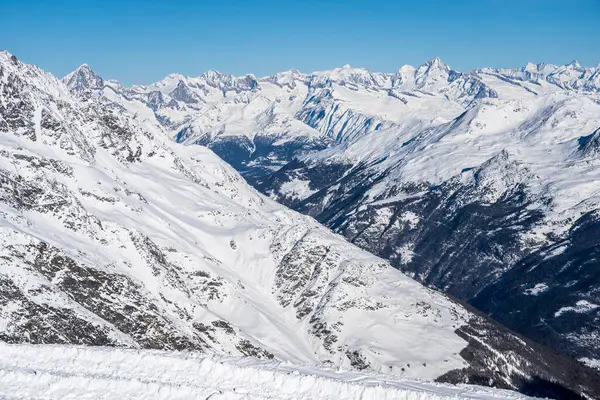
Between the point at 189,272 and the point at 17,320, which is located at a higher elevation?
the point at 189,272

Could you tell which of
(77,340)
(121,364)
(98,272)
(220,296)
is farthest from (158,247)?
(121,364)

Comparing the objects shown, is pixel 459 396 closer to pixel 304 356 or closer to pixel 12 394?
pixel 12 394

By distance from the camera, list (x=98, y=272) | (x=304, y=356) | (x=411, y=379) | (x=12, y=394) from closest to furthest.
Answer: (x=12, y=394)
(x=411, y=379)
(x=98, y=272)
(x=304, y=356)

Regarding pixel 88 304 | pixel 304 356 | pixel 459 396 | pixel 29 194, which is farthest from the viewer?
pixel 304 356

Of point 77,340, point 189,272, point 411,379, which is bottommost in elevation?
point 77,340

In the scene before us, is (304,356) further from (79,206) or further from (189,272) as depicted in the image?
(79,206)

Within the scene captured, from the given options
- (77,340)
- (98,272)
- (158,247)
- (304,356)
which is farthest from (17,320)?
(304,356)

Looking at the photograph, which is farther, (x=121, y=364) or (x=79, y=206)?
(x=79, y=206)
